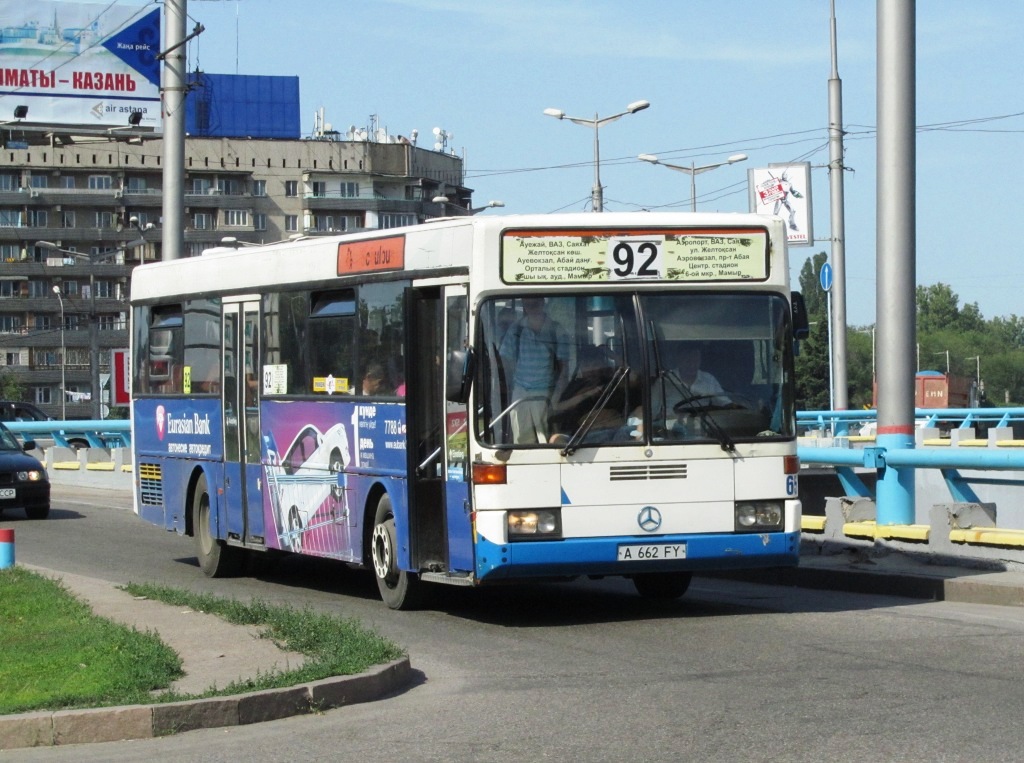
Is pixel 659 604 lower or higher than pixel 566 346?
lower

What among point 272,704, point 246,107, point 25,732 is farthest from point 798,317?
point 246,107

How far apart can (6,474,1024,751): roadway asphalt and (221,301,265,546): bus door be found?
1804mm

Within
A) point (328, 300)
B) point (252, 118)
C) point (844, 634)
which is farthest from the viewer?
point (252, 118)

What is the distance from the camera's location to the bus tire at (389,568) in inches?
532

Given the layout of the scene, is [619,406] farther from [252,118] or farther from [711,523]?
[252,118]

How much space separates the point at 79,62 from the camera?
47656 mm

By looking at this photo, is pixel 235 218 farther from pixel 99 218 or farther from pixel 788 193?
pixel 788 193

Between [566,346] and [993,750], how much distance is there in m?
5.44

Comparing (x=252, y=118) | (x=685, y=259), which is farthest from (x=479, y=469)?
(x=252, y=118)

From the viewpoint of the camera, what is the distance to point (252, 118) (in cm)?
10356

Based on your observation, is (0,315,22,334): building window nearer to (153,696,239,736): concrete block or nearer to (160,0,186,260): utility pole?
(160,0,186,260): utility pole

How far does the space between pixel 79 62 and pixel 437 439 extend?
3744 centimetres

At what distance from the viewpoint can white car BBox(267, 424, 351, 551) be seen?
14.7 metres

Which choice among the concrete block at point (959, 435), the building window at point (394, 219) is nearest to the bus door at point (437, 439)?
the concrete block at point (959, 435)
